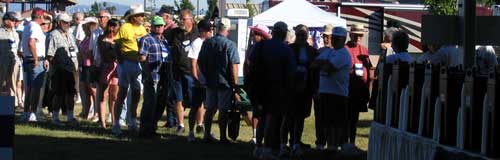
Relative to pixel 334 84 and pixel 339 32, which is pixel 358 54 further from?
pixel 334 84

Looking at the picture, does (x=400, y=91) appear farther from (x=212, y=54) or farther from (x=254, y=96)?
(x=212, y=54)

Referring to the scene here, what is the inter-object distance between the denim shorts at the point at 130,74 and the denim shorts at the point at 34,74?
209cm

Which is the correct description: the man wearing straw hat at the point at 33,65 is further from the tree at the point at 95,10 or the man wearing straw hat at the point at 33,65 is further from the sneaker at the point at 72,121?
the tree at the point at 95,10

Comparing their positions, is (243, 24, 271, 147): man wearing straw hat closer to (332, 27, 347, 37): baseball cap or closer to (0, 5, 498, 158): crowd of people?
(0, 5, 498, 158): crowd of people

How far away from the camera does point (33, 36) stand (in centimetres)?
1473

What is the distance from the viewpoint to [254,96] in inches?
413

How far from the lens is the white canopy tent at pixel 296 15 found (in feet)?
69.7

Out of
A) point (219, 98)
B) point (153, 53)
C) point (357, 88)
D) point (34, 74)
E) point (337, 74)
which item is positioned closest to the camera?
point (337, 74)

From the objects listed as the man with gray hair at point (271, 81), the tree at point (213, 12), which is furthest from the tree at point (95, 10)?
the man with gray hair at point (271, 81)

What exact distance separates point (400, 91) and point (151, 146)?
458 cm

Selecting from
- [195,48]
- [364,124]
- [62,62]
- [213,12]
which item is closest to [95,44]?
[62,62]

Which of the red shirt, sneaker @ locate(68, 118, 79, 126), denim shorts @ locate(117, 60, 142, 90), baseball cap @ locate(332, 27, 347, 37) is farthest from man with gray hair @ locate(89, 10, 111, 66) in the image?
baseball cap @ locate(332, 27, 347, 37)

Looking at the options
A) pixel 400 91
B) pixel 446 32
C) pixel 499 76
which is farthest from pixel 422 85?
pixel 446 32

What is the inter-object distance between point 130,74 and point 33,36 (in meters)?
2.64
